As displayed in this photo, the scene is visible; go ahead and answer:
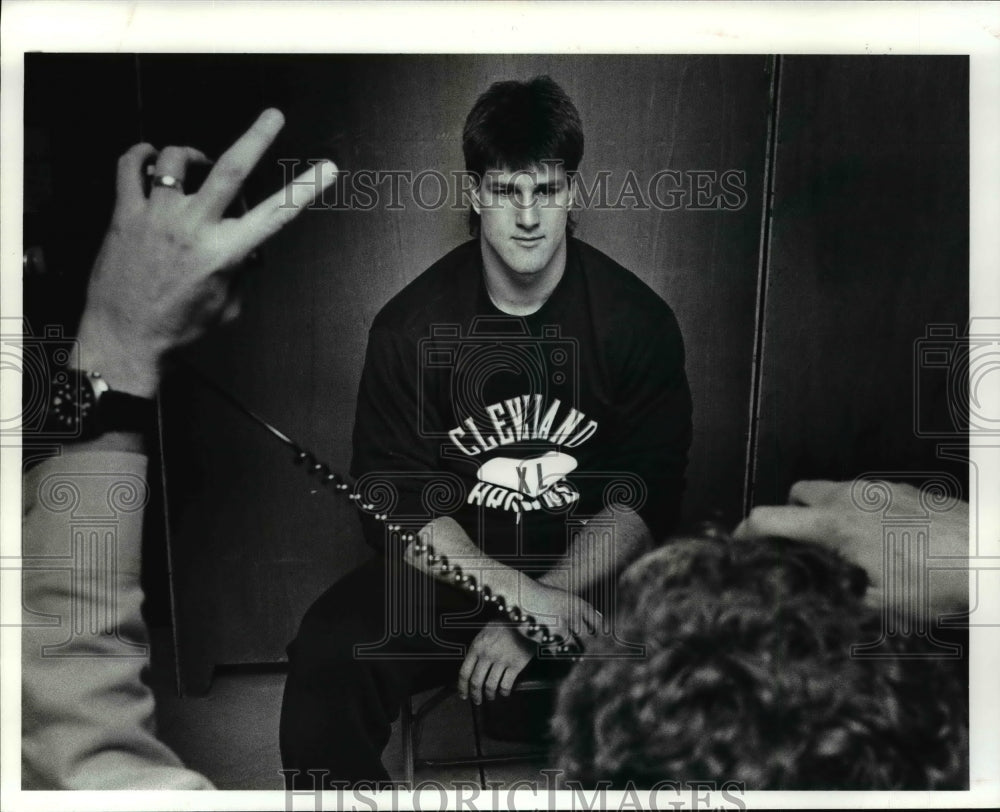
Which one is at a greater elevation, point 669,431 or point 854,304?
point 854,304

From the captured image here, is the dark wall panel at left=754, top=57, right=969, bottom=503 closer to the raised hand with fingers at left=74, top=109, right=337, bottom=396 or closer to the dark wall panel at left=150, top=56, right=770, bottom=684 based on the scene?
the dark wall panel at left=150, top=56, right=770, bottom=684

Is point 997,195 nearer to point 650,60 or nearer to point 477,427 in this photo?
point 650,60

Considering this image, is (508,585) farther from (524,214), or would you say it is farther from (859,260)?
(859,260)

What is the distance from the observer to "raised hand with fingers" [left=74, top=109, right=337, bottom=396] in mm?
1979

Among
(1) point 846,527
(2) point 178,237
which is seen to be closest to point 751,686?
(1) point 846,527

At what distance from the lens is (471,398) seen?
1996mm

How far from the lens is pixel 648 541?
2008 millimetres

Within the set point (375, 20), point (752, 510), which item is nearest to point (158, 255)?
point (375, 20)

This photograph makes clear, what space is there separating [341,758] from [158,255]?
1085 millimetres

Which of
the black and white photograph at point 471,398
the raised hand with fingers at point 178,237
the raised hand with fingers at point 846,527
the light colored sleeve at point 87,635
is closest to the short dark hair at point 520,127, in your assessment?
the black and white photograph at point 471,398

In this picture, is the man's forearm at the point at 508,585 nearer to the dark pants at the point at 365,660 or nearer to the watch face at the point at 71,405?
the dark pants at the point at 365,660

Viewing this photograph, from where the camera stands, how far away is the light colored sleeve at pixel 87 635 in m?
2.02

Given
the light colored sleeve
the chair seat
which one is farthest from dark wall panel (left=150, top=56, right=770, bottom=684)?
the chair seat

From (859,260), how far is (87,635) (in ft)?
5.76
